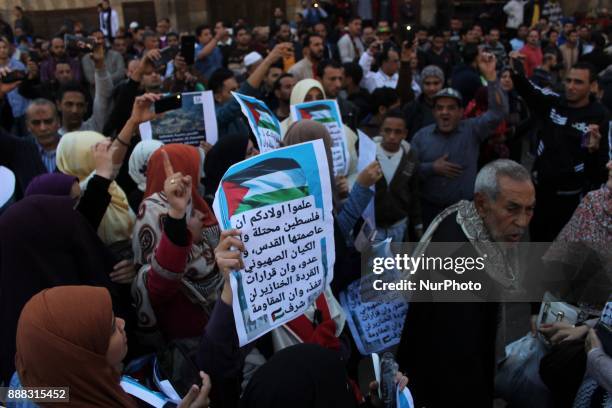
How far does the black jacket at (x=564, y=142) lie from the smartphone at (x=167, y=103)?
109 inches

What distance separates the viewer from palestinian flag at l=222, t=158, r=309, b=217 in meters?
1.83

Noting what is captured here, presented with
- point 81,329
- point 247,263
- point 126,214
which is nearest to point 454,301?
point 247,263

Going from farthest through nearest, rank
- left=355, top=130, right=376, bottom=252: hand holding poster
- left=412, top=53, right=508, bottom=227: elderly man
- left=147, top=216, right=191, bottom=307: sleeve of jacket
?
1. left=412, top=53, right=508, bottom=227: elderly man
2. left=355, top=130, right=376, bottom=252: hand holding poster
3. left=147, top=216, right=191, bottom=307: sleeve of jacket

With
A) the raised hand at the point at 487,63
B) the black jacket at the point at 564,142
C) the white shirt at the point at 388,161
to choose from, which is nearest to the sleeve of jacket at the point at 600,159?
the black jacket at the point at 564,142

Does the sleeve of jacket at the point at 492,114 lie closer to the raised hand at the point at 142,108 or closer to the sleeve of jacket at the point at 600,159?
the sleeve of jacket at the point at 600,159

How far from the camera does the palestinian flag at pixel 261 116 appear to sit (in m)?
3.23

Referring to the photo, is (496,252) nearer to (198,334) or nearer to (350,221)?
(350,221)

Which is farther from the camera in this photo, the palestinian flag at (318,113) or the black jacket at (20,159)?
the palestinian flag at (318,113)

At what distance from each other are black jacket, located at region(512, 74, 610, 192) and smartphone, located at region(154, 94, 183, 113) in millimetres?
2768

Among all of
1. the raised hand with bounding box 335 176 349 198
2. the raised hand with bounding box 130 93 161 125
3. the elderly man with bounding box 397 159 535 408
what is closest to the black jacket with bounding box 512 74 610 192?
the raised hand with bounding box 335 176 349 198

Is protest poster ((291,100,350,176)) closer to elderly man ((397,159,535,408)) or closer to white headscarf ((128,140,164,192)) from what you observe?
white headscarf ((128,140,164,192))

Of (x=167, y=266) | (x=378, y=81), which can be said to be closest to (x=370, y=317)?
(x=167, y=266)

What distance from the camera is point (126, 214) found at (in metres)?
3.00

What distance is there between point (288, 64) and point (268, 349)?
6.89 meters
